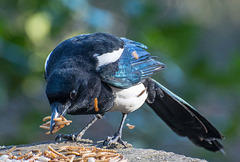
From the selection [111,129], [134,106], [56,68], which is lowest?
[111,129]

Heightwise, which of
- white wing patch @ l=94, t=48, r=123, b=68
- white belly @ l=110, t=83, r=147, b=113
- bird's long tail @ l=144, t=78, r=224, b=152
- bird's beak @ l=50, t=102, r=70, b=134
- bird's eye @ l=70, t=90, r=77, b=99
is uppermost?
white wing patch @ l=94, t=48, r=123, b=68

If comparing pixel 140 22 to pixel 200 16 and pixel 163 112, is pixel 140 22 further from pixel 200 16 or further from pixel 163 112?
pixel 200 16

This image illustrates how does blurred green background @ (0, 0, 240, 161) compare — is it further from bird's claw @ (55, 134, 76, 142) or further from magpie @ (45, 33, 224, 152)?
bird's claw @ (55, 134, 76, 142)

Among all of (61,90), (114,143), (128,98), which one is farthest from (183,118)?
(61,90)

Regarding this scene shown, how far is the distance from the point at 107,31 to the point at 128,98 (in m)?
1.56

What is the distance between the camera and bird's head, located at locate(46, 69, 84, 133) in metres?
2.70

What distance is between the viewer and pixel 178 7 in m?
6.98

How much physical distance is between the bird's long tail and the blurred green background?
3.12ft

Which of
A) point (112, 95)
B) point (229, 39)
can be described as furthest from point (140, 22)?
point (229, 39)

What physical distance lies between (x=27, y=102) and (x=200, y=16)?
393 centimetres

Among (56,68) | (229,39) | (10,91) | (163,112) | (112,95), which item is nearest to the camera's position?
(56,68)

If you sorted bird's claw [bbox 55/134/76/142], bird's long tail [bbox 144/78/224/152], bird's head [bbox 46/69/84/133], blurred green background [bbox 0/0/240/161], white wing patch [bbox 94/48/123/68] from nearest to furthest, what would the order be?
1. bird's head [bbox 46/69/84/133]
2. white wing patch [bbox 94/48/123/68]
3. bird's claw [bbox 55/134/76/142]
4. bird's long tail [bbox 144/78/224/152]
5. blurred green background [bbox 0/0/240/161]

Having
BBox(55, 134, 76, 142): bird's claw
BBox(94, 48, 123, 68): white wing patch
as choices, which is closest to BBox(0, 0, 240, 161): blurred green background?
BBox(94, 48, 123, 68): white wing patch

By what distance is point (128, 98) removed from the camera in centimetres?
348
